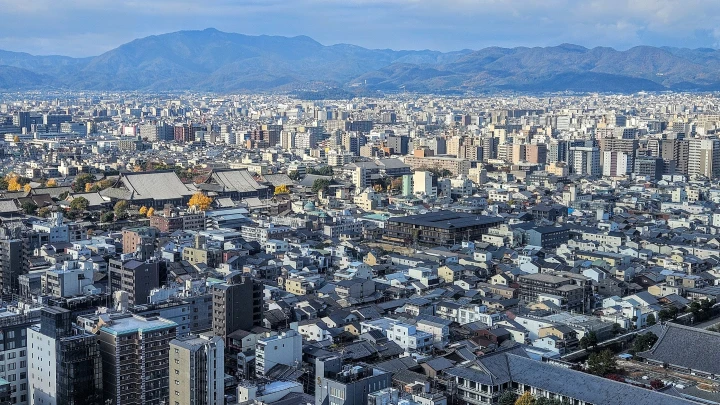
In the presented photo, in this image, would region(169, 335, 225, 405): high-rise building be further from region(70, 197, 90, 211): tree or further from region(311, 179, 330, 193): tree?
region(311, 179, 330, 193): tree

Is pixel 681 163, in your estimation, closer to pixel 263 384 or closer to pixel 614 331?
pixel 614 331

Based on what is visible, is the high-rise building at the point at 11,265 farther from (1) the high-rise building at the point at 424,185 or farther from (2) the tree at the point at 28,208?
(1) the high-rise building at the point at 424,185

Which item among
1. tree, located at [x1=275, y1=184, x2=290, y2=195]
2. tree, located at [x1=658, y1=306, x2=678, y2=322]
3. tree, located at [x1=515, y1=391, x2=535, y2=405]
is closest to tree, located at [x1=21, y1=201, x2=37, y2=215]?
tree, located at [x1=275, y1=184, x2=290, y2=195]

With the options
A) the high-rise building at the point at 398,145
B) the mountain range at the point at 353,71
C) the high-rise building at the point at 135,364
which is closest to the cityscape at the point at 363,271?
the high-rise building at the point at 135,364

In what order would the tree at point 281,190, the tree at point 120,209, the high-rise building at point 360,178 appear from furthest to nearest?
1. the high-rise building at point 360,178
2. the tree at point 281,190
3. the tree at point 120,209

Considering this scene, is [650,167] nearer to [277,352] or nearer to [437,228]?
[437,228]

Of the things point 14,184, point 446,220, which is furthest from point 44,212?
point 446,220

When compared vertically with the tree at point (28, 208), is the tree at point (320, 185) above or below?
above
